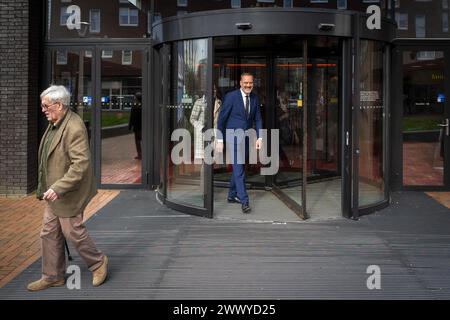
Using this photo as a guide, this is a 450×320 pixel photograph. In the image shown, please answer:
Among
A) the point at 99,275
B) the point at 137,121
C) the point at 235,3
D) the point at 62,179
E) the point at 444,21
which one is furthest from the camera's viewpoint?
the point at 137,121

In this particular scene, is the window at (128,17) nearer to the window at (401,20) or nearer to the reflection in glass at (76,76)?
the reflection in glass at (76,76)

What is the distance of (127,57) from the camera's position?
35.7 ft

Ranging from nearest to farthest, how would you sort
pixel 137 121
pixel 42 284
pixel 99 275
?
pixel 42 284 → pixel 99 275 → pixel 137 121

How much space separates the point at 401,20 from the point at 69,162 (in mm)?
7145

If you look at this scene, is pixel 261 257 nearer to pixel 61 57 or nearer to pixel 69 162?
pixel 69 162

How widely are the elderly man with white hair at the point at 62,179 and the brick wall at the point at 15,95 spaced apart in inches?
200

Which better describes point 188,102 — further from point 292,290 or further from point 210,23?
point 292,290

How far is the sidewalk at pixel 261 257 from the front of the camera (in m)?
5.30

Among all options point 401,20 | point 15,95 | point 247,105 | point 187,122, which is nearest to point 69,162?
point 187,122

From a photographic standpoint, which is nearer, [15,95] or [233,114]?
[233,114]

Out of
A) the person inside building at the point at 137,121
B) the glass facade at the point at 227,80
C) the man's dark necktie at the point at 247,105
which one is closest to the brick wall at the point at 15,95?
the glass facade at the point at 227,80

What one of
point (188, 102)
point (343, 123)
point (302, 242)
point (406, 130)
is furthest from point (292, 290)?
point (406, 130)

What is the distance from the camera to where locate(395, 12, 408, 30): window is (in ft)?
34.3

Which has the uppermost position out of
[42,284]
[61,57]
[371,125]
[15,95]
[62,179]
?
[61,57]
